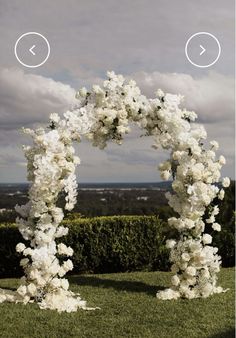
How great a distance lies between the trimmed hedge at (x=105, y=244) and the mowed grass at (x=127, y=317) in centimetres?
213

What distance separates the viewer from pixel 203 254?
8969mm

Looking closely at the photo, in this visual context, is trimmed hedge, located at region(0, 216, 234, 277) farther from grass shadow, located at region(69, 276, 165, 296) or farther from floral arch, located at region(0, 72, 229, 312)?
floral arch, located at region(0, 72, 229, 312)

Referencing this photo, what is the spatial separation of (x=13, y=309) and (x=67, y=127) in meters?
2.67

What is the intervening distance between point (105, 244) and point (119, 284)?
200 centimetres

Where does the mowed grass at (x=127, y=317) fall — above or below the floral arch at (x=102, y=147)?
below

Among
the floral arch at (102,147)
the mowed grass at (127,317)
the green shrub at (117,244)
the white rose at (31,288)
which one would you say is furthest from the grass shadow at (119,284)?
the white rose at (31,288)

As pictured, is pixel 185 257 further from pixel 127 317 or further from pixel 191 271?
pixel 127 317

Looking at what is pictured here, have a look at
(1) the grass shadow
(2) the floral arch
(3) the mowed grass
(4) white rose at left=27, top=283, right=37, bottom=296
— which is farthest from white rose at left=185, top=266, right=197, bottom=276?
(4) white rose at left=27, top=283, right=37, bottom=296

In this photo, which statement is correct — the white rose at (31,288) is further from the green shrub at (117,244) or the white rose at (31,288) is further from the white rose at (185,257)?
the green shrub at (117,244)

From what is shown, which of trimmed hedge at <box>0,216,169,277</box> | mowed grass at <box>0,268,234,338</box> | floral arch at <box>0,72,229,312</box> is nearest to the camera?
mowed grass at <box>0,268,234,338</box>

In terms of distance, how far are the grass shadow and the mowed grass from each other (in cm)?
2

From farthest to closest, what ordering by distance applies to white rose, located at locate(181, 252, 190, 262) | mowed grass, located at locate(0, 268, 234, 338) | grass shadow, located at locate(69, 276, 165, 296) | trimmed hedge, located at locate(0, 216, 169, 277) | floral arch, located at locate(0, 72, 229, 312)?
trimmed hedge, located at locate(0, 216, 169, 277)
grass shadow, located at locate(69, 276, 165, 296)
white rose, located at locate(181, 252, 190, 262)
floral arch, located at locate(0, 72, 229, 312)
mowed grass, located at locate(0, 268, 234, 338)

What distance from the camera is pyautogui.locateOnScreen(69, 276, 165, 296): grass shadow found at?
9.59 meters

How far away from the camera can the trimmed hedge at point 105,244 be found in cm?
1197
